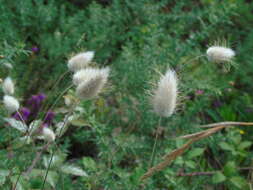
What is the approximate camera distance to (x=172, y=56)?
7.00 ft

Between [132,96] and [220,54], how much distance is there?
842 mm

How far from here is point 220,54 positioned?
4.65ft

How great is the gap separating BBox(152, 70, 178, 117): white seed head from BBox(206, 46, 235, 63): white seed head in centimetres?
31

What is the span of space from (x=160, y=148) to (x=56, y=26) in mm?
1456

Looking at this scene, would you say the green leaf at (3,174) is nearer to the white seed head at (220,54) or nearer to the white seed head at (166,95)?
the white seed head at (166,95)

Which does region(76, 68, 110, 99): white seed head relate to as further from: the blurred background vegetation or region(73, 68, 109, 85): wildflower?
the blurred background vegetation

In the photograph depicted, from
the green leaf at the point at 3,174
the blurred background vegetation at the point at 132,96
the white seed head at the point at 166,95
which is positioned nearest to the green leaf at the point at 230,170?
the blurred background vegetation at the point at 132,96

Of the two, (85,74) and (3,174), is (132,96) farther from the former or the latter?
(3,174)

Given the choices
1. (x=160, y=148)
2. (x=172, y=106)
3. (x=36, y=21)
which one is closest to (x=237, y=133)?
(x=160, y=148)

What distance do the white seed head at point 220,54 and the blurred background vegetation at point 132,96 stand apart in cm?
12

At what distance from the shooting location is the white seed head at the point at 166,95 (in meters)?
1.17

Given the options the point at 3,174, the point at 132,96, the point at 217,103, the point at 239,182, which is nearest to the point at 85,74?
the point at 3,174

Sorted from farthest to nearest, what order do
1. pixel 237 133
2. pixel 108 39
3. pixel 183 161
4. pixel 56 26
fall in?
pixel 56 26 → pixel 108 39 → pixel 237 133 → pixel 183 161

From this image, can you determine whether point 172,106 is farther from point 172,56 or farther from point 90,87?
point 172,56
